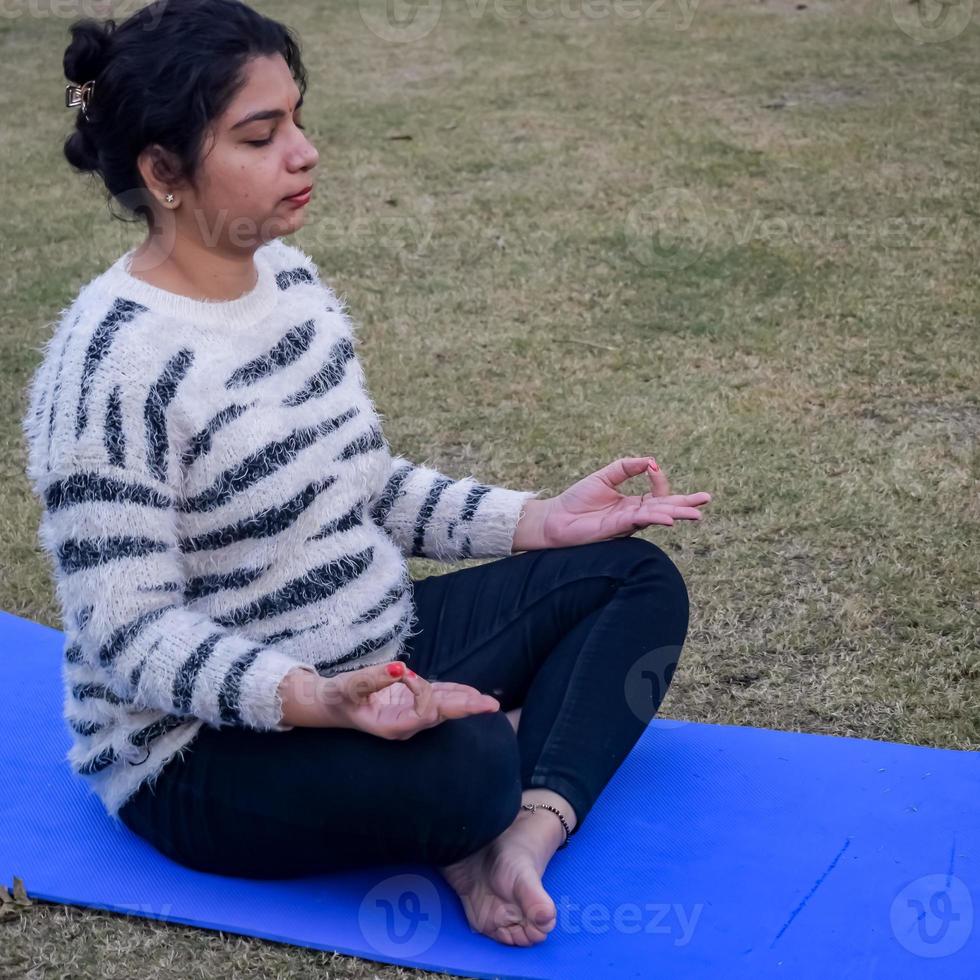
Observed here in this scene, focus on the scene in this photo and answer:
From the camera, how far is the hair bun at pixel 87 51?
1773mm

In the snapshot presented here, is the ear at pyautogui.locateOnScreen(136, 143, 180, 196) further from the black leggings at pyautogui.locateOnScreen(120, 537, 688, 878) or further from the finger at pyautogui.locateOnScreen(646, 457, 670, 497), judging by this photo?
the finger at pyautogui.locateOnScreen(646, 457, 670, 497)

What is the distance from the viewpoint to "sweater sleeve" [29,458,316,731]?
1745mm

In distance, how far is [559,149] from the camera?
5809 millimetres

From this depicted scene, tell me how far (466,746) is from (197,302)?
702 mm

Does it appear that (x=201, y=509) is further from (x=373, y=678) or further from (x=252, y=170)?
(x=252, y=170)

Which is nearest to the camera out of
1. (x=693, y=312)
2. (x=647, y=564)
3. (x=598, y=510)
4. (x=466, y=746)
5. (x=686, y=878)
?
(x=466, y=746)

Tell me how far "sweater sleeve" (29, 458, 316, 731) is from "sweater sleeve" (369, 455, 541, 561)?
1.62ft

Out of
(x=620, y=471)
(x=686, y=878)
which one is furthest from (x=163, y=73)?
(x=686, y=878)

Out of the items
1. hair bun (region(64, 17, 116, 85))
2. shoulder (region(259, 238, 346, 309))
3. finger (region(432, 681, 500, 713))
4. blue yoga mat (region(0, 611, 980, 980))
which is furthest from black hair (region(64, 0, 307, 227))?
blue yoga mat (region(0, 611, 980, 980))

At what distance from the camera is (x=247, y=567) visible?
1.90 m

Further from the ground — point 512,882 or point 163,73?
point 163,73

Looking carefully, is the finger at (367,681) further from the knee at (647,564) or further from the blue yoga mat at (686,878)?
the knee at (647,564)

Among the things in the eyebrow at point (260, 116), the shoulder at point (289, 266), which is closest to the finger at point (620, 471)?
the shoulder at point (289, 266)

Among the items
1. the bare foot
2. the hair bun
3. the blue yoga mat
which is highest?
the hair bun
